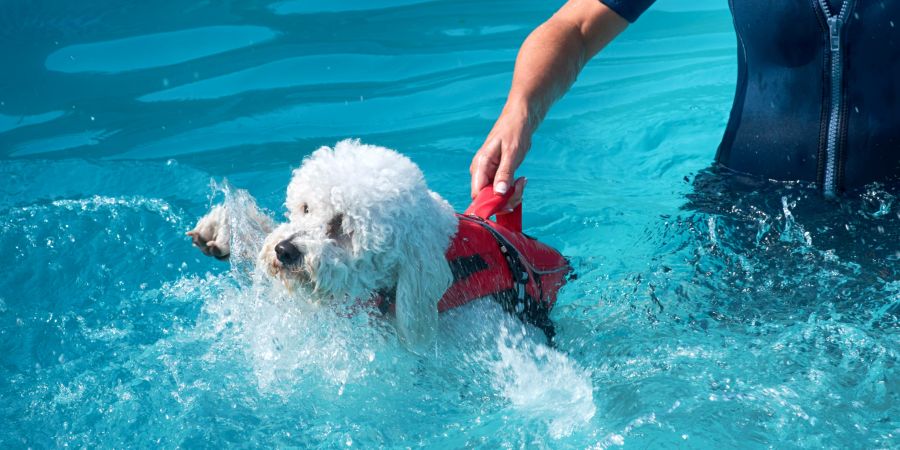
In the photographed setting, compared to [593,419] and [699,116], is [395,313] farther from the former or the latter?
[699,116]

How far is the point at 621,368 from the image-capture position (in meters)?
2.91

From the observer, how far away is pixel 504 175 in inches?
105

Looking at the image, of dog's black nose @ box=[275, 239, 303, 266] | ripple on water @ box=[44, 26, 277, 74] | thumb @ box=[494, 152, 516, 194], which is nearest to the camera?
dog's black nose @ box=[275, 239, 303, 266]

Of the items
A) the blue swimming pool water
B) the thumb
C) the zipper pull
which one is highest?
the zipper pull

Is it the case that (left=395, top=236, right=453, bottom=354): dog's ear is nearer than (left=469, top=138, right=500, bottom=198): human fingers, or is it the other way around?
(left=395, top=236, right=453, bottom=354): dog's ear

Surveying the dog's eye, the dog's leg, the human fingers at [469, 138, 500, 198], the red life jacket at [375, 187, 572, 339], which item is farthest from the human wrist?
the dog's leg

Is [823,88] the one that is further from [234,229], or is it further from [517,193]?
[234,229]

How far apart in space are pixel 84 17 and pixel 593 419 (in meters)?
4.64

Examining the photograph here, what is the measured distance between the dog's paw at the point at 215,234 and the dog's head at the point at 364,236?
0.94 ft

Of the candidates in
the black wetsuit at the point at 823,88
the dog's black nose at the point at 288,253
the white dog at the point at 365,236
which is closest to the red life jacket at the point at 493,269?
the white dog at the point at 365,236

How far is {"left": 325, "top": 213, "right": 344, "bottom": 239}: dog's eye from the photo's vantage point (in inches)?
99.2

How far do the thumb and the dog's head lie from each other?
195 millimetres

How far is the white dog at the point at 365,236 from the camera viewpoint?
2457mm

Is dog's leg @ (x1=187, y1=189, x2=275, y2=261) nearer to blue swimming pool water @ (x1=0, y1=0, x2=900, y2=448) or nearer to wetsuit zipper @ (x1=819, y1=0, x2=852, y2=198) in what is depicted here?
blue swimming pool water @ (x1=0, y1=0, x2=900, y2=448)
